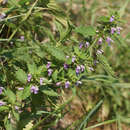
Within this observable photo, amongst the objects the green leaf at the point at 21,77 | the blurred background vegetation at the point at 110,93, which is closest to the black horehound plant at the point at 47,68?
the green leaf at the point at 21,77

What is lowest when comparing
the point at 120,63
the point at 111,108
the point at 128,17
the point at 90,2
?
the point at 111,108

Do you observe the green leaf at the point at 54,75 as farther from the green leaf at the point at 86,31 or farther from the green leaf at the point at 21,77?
the green leaf at the point at 86,31

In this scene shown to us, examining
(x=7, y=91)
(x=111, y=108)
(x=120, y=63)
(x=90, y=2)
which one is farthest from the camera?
(x=90, y=2)

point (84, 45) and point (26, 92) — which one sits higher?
point (84, 45)

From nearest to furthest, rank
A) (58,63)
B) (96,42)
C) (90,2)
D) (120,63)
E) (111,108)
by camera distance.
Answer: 1. (58,63)
2. (96,42)
3. (111,108)
4. (120,63)
5. (90,2)

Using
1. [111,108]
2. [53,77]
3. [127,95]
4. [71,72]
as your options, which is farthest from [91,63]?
[127,95]

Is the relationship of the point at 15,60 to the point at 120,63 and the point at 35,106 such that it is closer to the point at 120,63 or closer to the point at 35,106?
the point at 35,106

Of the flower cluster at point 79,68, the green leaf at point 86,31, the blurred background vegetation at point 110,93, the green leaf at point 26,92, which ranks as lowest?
the blurred background vegetation at point 110,93

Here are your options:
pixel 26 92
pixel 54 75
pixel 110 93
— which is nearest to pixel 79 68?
pixel 54 75

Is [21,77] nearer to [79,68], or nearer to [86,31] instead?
[79,68]

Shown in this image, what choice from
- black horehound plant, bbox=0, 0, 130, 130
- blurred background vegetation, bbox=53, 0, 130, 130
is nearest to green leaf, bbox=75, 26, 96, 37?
black horehound plant, bbox=0, 0, 130, 130

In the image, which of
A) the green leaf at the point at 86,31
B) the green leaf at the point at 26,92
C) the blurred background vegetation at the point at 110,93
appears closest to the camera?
the green leaf at the point at 26,92
